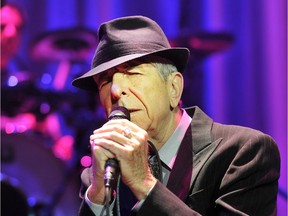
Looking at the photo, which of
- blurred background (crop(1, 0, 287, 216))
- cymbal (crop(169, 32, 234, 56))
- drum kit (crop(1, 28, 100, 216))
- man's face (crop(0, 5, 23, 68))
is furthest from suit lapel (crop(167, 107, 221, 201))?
man's face (crop(0, 5, 23, 68))

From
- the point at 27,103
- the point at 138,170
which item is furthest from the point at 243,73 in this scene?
the point at 138,170

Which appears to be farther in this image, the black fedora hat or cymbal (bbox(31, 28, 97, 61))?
cymbal (bbox(31, 28, 97, 61))

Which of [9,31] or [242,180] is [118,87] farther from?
[9,31]

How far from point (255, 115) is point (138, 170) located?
2071 millimetres

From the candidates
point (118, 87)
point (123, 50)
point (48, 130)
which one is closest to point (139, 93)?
point (118, 87)

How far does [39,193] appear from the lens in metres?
3.59

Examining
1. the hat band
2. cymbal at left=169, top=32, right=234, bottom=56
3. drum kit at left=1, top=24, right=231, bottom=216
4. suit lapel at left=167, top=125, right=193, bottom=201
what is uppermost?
the hat band

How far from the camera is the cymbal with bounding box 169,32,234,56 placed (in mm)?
3447

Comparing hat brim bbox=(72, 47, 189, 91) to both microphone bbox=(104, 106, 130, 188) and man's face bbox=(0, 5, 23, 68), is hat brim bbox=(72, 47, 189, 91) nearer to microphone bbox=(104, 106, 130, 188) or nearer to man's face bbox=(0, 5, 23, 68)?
microphone bbox=(104, 106, 130, 188)

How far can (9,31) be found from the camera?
3.88 m

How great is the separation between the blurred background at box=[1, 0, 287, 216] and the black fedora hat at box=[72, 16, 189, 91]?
1561 mm

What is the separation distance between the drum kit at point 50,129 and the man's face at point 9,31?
14cm

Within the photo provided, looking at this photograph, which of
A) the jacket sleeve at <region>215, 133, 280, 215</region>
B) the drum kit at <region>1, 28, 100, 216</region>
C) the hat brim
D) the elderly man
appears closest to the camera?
the elderly man

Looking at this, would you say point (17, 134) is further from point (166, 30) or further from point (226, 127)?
point (226, 127)
